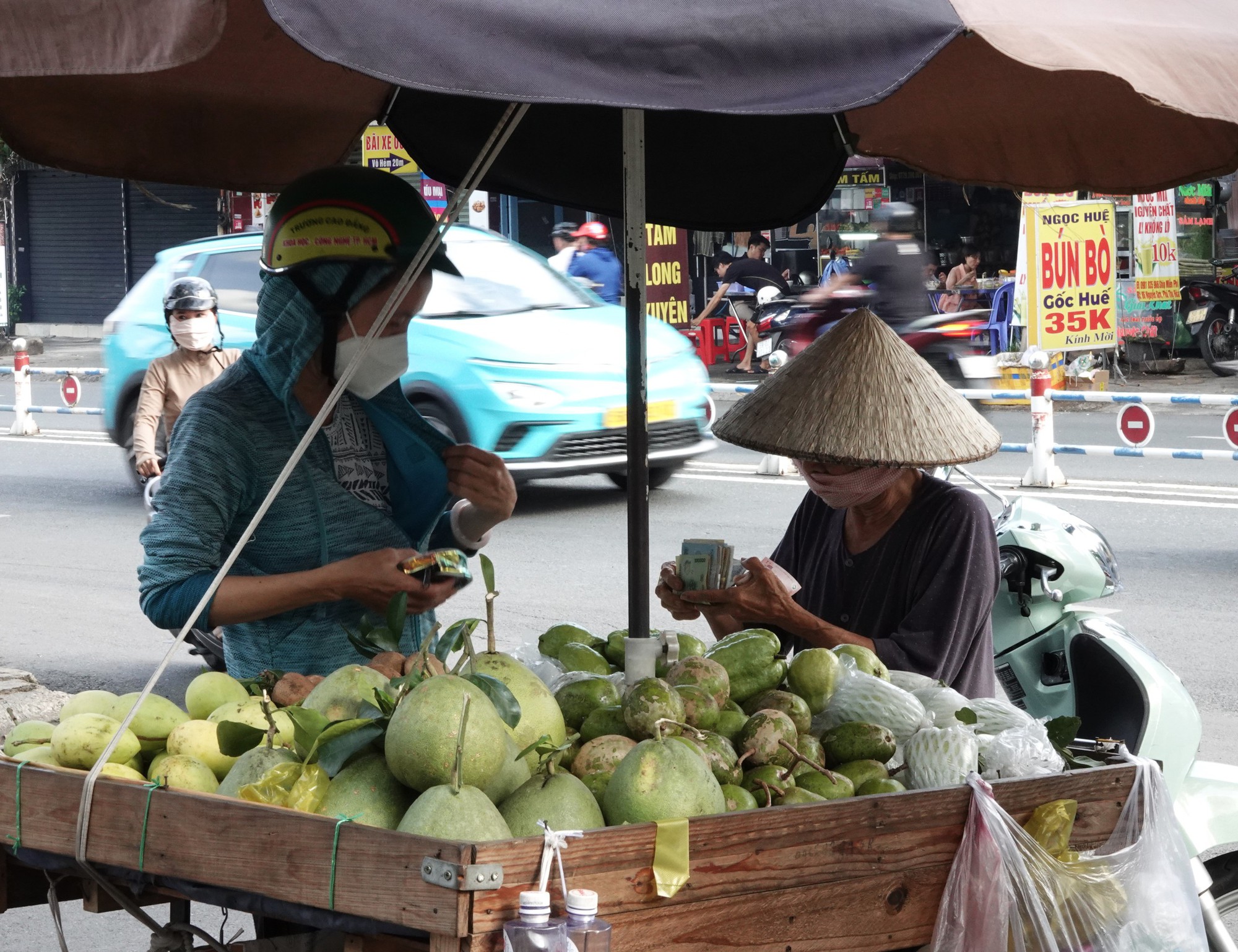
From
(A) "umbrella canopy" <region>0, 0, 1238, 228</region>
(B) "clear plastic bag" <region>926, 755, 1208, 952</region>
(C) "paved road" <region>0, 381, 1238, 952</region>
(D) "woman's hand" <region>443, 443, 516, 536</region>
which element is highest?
(A) "umbrella canopy" <region>0, 0, 1238, 228</region>

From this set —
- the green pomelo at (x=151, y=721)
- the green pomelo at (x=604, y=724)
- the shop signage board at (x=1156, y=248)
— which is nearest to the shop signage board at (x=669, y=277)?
the shop signage board at (x=1156, y=248)

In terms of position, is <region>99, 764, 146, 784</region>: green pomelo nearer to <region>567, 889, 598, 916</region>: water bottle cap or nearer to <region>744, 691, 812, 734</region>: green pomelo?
<region>567, 889, 598, 916</region>: water bottle cap

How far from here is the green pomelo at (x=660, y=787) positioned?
1867mm

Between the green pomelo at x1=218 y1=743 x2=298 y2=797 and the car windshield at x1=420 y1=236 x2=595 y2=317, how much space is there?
7.22 m

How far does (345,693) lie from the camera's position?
2100mm

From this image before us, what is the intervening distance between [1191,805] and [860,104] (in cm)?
183

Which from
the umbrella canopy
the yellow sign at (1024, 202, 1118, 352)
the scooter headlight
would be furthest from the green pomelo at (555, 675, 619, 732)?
the yellow sign at (1024, 202, 1118, 352)

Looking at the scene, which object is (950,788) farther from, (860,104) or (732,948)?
(860,104)

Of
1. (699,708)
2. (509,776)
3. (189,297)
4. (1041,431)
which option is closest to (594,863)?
(509,776)

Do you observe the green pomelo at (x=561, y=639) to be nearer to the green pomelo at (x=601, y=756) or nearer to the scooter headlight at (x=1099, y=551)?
the green pomelo at (x=601, y=756)

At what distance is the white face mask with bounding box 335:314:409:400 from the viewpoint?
8.86ft

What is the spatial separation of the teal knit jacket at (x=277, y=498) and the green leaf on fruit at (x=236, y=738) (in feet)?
1.57

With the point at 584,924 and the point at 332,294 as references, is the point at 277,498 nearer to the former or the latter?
the point at 332,294

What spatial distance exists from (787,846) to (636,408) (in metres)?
0.94
